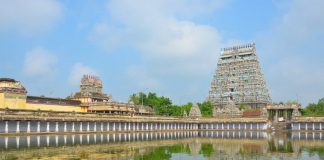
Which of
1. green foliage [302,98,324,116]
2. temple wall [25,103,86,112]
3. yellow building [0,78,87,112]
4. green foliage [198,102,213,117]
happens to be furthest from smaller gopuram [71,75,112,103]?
green foliage [302,98,324,116]

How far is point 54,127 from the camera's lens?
60750 millimetres

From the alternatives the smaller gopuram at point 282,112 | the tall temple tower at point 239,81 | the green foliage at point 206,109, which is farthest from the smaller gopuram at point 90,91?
the tall temple tower at point 239,81

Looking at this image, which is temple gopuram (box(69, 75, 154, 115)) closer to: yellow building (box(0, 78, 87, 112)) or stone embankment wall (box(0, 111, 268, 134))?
stone embankment wall (box(0, 111, 268, 134))

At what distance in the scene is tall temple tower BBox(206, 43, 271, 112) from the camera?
4582 inches

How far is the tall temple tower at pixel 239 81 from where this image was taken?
11638cm

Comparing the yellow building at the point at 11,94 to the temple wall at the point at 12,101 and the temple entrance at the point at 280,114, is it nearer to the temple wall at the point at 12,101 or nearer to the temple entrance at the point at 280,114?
the temple wall at the point at 12,101

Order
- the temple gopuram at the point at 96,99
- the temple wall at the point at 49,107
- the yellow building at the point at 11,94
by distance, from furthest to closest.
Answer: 1. the temple gopuram at the point at 96,99
2. the temple wall at the point at 49,107
3. the yellow building at the point at 11,94

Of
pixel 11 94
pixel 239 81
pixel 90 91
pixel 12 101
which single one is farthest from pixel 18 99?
pixel 239 81

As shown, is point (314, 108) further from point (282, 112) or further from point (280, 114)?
point (280, 114)

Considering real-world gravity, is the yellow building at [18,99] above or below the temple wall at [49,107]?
above

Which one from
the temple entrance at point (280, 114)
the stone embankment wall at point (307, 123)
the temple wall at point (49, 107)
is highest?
the temple wall at point (49, 107)

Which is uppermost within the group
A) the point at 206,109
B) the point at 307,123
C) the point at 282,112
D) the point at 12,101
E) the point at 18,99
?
the point at 18,99

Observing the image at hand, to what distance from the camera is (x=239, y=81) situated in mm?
120188

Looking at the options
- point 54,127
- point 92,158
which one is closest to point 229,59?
point 54,127
